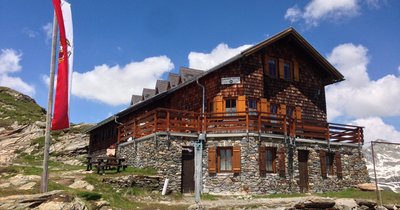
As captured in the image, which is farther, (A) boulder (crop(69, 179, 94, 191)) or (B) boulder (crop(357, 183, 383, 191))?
(B) boulder (crop(357, 183, 383, 191))

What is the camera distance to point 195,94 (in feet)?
87.2

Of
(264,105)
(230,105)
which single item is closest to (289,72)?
(264,105)

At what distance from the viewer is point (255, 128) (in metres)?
22.7

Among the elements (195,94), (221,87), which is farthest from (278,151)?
(195,94)

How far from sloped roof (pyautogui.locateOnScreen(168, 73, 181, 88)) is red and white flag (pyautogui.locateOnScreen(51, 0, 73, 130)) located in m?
16.7

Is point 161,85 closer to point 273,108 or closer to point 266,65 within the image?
point 266,65

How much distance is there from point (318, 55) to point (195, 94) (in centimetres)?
873

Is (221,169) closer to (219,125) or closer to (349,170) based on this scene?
(219,125)

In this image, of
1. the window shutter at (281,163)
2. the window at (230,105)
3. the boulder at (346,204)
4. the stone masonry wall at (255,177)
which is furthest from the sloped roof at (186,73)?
the boulder at (346,204)

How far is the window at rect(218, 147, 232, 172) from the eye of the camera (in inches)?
867

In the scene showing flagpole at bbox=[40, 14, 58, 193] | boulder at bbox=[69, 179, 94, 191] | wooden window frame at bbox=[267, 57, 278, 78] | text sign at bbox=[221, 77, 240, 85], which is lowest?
boulder at bbox=[69, 179, 94, 191]

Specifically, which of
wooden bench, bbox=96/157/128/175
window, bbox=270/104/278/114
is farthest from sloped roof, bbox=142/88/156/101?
window, bbox=270/104/278/114

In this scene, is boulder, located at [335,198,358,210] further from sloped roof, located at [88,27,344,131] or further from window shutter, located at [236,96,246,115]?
sloped roof, located at [88,27,344,131]

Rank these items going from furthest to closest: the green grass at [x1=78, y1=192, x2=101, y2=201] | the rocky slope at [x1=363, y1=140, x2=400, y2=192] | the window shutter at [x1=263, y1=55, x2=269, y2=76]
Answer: the rocky slope at [x1=363, y1=140, x2=400, y2=192] < the window shutter at [x1=263, y1=55, x2=269, y2=76] < the green grass at [x1=78, y1=192, x2=101, y2=201]
